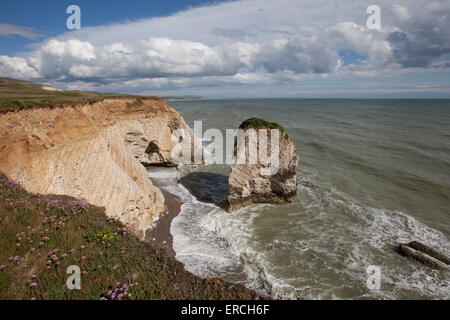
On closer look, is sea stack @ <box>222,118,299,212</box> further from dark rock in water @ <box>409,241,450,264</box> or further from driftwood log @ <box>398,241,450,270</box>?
dark rock in water @ <box>409,241,450,264</box>

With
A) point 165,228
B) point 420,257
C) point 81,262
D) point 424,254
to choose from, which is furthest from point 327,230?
point 81,262

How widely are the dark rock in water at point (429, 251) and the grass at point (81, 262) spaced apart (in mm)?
9202

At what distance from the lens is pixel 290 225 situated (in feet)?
42.0

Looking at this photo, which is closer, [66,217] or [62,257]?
[62,257]

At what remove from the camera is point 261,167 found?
47.9 feet

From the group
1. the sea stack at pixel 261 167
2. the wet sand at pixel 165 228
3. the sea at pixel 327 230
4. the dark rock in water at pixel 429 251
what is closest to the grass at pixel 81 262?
the wet sand at pixel 165 228

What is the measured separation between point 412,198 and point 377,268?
970cm

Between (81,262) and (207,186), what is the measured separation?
1246 cm

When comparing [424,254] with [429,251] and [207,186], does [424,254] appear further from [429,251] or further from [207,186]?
[207,186]

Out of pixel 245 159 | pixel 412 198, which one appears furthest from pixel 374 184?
pixel 245 159

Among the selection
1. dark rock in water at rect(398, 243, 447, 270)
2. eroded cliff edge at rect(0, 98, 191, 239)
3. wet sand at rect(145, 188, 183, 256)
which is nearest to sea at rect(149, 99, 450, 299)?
dark rock in water at rect(398, 243, 447, 270)

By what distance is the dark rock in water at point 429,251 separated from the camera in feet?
32.8

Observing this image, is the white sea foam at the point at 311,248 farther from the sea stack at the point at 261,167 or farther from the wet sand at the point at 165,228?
the sea stack at the point at 261,167

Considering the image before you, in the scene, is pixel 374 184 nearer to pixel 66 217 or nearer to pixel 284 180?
pixel 284 180
